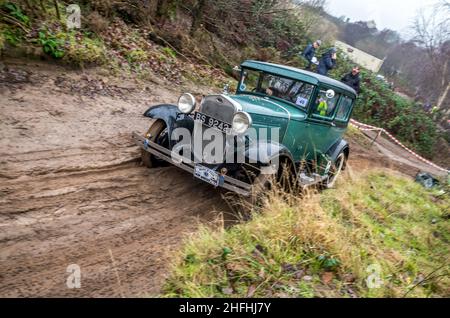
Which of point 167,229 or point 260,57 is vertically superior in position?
point 260,57

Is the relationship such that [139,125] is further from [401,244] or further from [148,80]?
[401,244]

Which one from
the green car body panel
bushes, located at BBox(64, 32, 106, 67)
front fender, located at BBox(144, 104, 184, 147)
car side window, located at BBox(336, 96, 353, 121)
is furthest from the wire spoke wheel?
bushes, located at BBox(64, 32, 106, 67)

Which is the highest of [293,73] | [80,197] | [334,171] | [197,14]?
[197,14]

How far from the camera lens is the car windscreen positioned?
17.5ft

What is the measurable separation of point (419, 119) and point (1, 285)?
16.6 m

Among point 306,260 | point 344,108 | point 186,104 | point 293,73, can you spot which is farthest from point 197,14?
point 306,260

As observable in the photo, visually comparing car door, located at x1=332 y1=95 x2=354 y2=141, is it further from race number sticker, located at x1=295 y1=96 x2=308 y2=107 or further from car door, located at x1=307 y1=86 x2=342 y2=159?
race number sticker, located at x1=295 y1=96 x2=308 y2=107

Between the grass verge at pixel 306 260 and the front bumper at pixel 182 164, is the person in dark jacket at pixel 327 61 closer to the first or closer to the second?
the grass verge at pixel 306 260

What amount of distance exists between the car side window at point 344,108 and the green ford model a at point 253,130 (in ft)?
0.09

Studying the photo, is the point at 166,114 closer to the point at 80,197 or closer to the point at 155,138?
the point at 155,138

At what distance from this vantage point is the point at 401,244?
14.1ft

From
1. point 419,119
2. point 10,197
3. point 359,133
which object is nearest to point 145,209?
point 10,197

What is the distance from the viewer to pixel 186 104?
496 cm

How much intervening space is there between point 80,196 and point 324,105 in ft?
12.7
